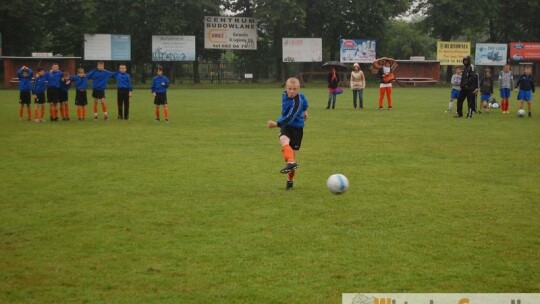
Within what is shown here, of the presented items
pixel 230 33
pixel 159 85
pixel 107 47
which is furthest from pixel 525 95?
pixel 107 47

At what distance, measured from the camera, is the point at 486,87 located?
28688 mm

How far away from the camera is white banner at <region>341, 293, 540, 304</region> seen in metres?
5.56

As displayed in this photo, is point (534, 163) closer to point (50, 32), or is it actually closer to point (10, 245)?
point (10, 245)

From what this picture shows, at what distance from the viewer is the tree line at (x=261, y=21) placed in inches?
2388

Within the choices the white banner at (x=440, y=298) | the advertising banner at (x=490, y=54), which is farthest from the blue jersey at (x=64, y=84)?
the advertising banner at (x=490, y=54)

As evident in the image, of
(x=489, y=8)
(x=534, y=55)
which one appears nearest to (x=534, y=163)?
(x=534, y=55)

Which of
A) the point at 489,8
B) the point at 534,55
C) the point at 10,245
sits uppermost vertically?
the point at 489,8

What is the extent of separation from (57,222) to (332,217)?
3443 mm

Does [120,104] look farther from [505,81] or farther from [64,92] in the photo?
[505,81]

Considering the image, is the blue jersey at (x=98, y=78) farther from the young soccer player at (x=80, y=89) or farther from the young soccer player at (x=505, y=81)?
the young soccer player at (x=505, y=81)

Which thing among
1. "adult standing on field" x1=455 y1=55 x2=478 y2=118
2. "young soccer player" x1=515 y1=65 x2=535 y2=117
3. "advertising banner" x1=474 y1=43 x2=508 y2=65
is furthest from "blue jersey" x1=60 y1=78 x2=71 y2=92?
"advertising banner" x1=474 y1=43 x2=508 y2=65

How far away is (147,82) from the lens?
6391cm

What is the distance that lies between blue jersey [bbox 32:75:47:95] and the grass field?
6297mm

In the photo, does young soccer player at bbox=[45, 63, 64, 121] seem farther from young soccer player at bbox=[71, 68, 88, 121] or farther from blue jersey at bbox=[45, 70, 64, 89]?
young soccer player at bbox=[71, 68, 88, 121]
